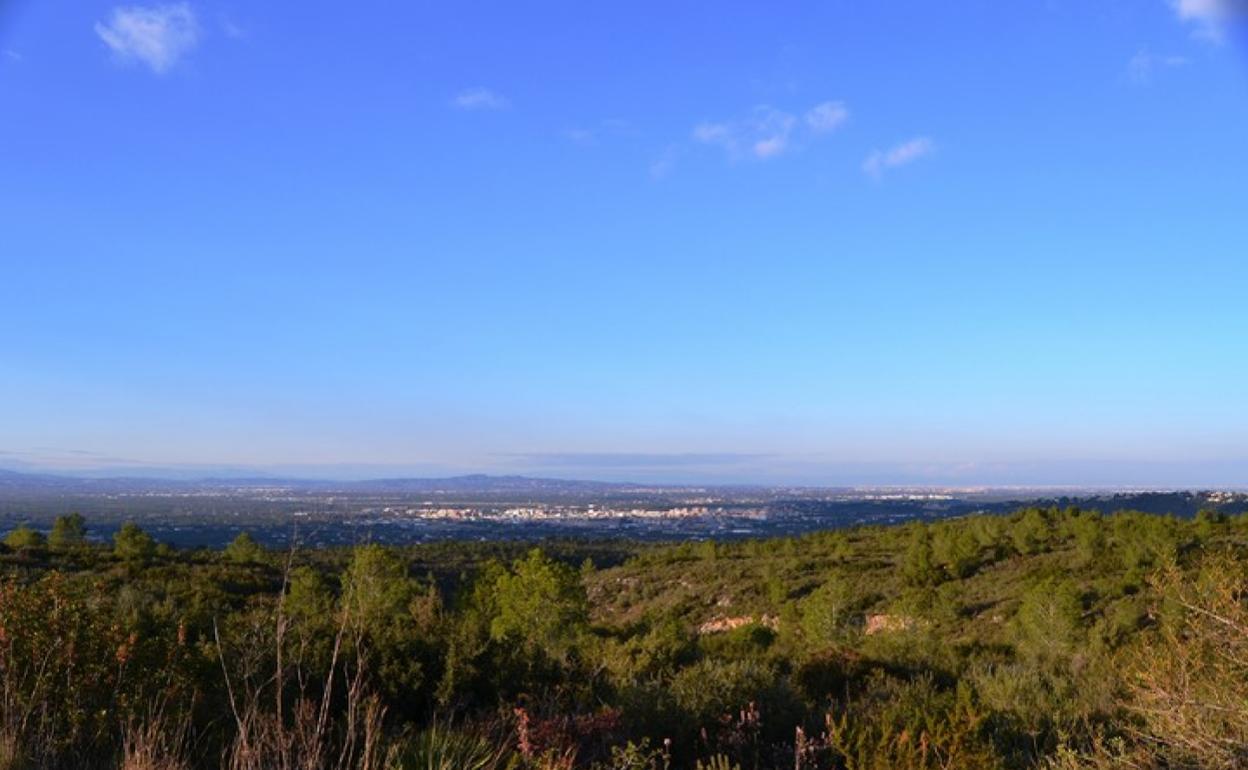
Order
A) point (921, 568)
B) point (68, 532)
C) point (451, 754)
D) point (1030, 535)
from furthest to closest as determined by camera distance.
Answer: point (1030, 535) < point (68, 532) < point (921, 568) < point (451, 754)

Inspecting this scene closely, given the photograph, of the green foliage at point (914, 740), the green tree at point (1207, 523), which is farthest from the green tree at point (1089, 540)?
the green foliage at point (914, 740)

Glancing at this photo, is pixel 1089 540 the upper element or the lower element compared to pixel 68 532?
upper

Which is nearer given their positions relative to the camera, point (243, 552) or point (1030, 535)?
point (1030, 535)

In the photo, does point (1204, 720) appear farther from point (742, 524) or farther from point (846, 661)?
point (742, 524)

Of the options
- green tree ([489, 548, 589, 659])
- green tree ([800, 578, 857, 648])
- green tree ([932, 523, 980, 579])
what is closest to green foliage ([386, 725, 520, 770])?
green tree ([489, 548, 589, 659])

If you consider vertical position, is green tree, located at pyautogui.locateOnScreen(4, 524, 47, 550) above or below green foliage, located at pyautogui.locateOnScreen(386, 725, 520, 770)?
below

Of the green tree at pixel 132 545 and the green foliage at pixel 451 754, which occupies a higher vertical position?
the green foliage at pixel 451 754

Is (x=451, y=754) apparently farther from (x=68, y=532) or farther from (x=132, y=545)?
(x=68, y=532)

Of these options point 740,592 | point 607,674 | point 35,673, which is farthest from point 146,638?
point 740,592

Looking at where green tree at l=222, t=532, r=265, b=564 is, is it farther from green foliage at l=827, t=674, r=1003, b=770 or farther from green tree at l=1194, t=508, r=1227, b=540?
green tree at l=1194, t=508, r=1227, b=540

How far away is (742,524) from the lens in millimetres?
142000

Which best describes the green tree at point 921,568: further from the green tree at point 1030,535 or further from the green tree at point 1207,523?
the green tree at point 1207,523

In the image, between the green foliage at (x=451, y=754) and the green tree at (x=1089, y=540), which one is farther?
the green tree at (x=1089, y=540)

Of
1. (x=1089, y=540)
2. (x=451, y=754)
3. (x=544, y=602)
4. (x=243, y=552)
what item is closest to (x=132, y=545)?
(x=243, y=552)
